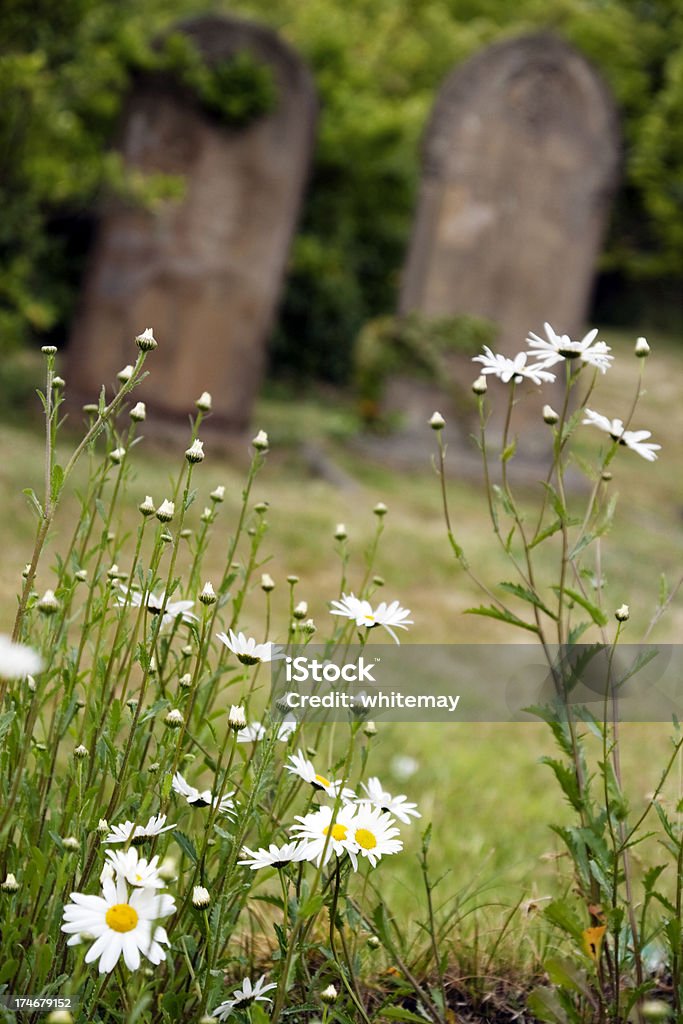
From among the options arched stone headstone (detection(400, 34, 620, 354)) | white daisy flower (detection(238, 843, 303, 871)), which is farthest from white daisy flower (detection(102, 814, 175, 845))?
arched stone headstone (detection(400, 34, 620, 354))

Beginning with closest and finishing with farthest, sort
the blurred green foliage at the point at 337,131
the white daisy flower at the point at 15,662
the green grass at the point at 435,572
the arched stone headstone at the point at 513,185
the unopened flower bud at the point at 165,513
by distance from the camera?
the white daisy flower at the point at 15,662 → the unopened flower bud at the point at 165,513 → the green grass at the point at 435,572 → the blurred green foliage at the point at 337,131 → the arched stone headstone at the point at 513,185

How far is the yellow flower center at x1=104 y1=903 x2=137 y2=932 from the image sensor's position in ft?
3.22

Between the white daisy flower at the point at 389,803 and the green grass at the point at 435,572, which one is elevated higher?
the green grass at the point at 435,572

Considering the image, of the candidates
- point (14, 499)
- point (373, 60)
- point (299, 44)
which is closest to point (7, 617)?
point (14, 499)

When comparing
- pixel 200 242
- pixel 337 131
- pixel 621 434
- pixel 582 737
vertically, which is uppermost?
pixel 337 131

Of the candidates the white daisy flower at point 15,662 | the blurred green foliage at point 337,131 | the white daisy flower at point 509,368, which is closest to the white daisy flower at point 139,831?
the white daisy flower at point 15,662

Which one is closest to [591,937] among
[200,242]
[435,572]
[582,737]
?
[582,737]

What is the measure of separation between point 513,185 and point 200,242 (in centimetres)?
240

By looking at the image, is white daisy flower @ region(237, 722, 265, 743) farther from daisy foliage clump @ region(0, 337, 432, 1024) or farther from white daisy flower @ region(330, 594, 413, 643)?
white daisy flower @ region(330, 594, 413, 643)

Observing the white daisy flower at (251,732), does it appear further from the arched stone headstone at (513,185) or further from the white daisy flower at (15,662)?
the arched stone headstone at (513,185)

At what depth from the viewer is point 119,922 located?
3.22ft

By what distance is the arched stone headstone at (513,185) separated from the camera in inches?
311

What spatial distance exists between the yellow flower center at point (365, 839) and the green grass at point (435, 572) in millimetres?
171

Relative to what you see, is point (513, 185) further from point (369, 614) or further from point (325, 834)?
point (325, 834)
